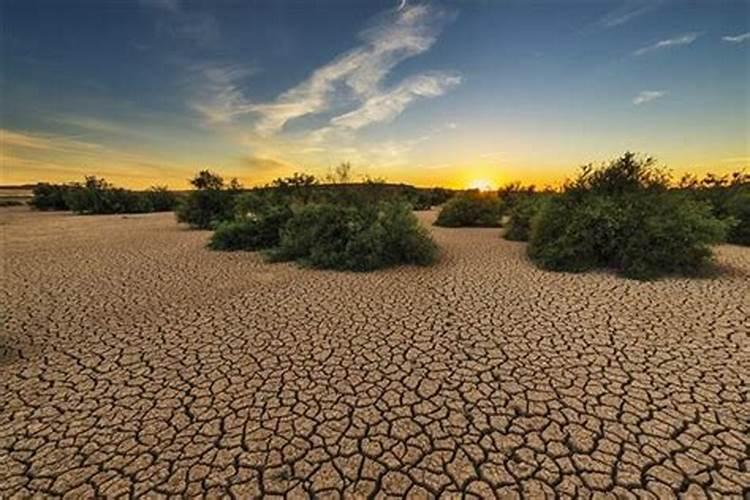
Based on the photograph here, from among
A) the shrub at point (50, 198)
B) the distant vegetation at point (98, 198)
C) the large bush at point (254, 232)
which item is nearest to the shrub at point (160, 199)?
the distant vegetation at point (98, 198)

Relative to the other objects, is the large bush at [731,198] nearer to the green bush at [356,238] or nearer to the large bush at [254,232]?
the green bush at [356,238]

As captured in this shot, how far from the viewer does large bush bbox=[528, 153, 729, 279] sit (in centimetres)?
722

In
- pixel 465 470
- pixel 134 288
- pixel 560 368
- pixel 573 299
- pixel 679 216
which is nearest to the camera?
pixel 465 470

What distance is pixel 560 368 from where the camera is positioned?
3.59m

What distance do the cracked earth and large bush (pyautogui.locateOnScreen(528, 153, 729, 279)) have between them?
1.05 meters

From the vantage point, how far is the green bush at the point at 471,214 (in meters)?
17.2

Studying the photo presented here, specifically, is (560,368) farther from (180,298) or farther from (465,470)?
(180,298)

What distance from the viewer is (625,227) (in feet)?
25.4

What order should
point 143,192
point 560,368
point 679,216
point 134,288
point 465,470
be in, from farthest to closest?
point 143,192
point 679,216
point 134,288
point 560,368
point 465,470

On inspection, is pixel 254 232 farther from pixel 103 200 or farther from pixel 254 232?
pixel 103 200

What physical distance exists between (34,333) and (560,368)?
21.3ft

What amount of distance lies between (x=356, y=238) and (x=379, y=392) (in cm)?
537

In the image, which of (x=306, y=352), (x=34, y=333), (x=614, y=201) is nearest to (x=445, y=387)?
(x=306, y=352)

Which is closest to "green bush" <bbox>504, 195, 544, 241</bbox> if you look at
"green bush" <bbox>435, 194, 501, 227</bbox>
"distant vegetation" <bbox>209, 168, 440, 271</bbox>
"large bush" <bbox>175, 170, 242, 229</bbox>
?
"green bush" <bbox>435, 194, 501, 227</bbox>
